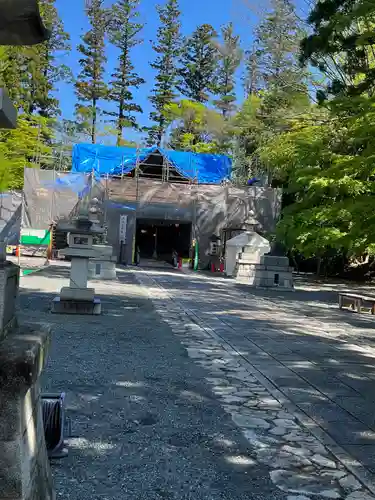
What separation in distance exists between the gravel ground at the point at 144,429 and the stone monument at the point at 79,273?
77.6 inches

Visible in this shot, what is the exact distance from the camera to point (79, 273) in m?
9.28

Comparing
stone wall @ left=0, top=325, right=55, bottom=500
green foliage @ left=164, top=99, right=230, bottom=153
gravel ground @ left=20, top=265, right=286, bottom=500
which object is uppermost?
green foliage @ left=164, top=99, right=230, bottom=153

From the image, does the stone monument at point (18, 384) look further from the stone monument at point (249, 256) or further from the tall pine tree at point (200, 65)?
the tall pine tree at point (200, 65)

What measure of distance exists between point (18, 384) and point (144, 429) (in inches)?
73.8

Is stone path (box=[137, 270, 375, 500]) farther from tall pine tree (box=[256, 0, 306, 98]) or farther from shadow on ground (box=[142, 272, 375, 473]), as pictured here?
tall pine tree (box=[256, 0, 306, 98])

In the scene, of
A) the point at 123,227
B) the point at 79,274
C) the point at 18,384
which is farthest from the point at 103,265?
the point at 18,384

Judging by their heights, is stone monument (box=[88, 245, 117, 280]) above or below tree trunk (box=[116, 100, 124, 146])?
below

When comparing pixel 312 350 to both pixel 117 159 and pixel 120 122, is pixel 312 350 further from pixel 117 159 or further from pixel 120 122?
pixel 120 122

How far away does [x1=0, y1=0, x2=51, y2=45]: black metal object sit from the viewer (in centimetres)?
196

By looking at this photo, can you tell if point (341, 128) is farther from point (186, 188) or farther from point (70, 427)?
point (70, 427)

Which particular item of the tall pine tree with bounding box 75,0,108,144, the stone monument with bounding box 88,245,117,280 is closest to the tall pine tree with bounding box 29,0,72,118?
the tall pine tree with bounding box 75,0,108,144

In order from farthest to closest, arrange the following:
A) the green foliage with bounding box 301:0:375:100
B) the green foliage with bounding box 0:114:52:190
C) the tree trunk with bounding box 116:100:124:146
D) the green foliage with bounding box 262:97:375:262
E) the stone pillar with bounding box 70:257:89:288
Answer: the tree trunk with bounding box 116:100:124:146 < the green foliage with bounding box 0:114:52:190 < the green foliage with bounding box 262:97:375:262 < the stone pillar with bounding box 70:257:89:288 < the green foliage with bounding box 301:0:375:100

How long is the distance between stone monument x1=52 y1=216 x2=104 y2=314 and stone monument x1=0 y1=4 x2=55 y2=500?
6.68 m

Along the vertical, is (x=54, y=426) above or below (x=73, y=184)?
below
